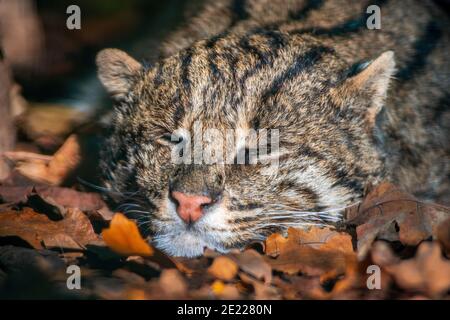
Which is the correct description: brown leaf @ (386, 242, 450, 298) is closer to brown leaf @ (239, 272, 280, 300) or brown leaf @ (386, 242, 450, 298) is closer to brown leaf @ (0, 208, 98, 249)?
brown leaf @ (239, 272, 280, 300)

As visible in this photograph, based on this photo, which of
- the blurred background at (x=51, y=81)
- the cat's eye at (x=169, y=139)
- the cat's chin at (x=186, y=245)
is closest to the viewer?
the cat's chin at (x=186, y=245)

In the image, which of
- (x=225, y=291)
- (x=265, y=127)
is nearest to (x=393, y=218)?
(x=265, y=127)

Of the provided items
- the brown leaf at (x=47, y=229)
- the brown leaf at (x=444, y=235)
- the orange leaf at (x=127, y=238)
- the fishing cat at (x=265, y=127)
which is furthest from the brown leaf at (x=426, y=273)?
the brown leaf at (x=47, y=229)

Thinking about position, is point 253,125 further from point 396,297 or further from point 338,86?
point 396,297

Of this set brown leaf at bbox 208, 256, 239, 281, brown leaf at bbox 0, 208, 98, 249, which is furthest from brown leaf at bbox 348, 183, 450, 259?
brown leaf at bbox 0, 208, 98, 249

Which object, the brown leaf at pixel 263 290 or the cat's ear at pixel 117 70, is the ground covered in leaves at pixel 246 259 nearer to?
the brown leaf at pixel 263 290
